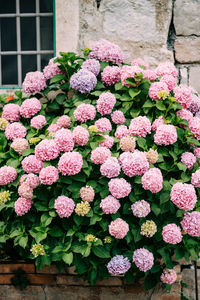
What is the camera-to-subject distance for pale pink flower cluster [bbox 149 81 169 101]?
2.29 meters

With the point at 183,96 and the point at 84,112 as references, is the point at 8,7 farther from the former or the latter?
the point at 183,96

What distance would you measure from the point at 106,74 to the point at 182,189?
99cm

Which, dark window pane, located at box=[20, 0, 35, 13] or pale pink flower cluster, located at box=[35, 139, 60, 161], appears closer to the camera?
pale pink flower cluster, located at box=[35, 139, 60, 161]

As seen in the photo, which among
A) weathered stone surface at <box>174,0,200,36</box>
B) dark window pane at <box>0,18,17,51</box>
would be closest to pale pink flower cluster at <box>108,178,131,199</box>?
weathered stone surface at <box>174,0,200,36</box>

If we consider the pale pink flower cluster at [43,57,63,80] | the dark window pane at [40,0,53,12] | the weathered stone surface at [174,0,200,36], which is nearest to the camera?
the pale pink flower cluster at [43,57,63,80]

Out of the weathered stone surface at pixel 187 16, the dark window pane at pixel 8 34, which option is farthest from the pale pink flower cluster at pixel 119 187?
the dark window pane at pixel 8 34

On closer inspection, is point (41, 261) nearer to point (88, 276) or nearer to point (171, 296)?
point (88, 276)

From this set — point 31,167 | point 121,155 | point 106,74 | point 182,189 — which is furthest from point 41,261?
point 106,74

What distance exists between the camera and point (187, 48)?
2928 millimetres

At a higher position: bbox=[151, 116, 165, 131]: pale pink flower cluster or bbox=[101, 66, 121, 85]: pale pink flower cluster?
bbox=[101, 66, 121, 85]: pale pink flower cluster

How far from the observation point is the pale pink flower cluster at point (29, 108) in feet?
7.91

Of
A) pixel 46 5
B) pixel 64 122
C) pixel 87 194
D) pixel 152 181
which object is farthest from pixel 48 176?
pixel 46 5

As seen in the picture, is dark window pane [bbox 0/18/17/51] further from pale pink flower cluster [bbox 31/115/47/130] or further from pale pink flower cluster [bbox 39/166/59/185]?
pale pink flower cluster [bbox 39/166/59/185]

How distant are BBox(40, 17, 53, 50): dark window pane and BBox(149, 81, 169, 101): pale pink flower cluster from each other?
1295 millimetres
